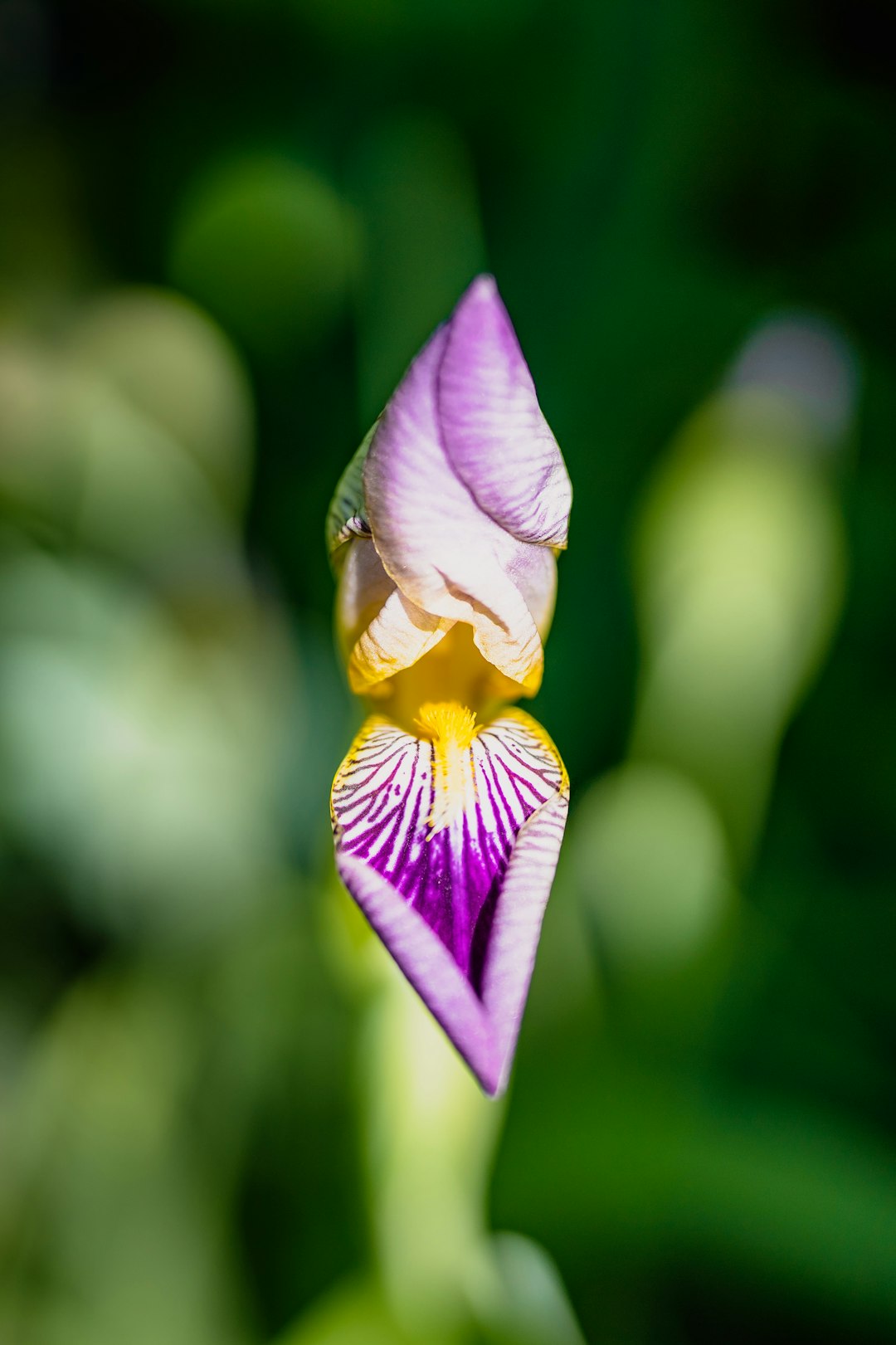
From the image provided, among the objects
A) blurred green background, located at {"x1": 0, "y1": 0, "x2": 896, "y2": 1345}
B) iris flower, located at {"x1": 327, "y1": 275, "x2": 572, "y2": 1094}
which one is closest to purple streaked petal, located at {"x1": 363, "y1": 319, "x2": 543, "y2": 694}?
iris flower, located at {"x1": 327, "y1": 275, "x2": 572, "y2": 1094}

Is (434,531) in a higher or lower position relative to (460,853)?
higher

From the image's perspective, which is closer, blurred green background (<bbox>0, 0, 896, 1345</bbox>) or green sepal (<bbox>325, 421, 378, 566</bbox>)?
green sepal (<bbox>325, 421, 378, 566</bbox>)

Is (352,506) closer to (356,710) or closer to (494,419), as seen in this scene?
(494,419)

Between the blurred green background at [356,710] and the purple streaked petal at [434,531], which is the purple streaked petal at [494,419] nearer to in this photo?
the purple streaked petal at [434,531]

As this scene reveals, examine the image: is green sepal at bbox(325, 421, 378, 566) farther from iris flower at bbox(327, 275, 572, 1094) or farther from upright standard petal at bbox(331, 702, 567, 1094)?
upright standard petal at bbox(331, 702, 567, 1094)

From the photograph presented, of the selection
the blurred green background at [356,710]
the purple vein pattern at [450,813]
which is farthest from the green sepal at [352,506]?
the blurred green background at [356,710]

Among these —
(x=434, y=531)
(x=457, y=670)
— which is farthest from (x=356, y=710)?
(x=434, y=531)
